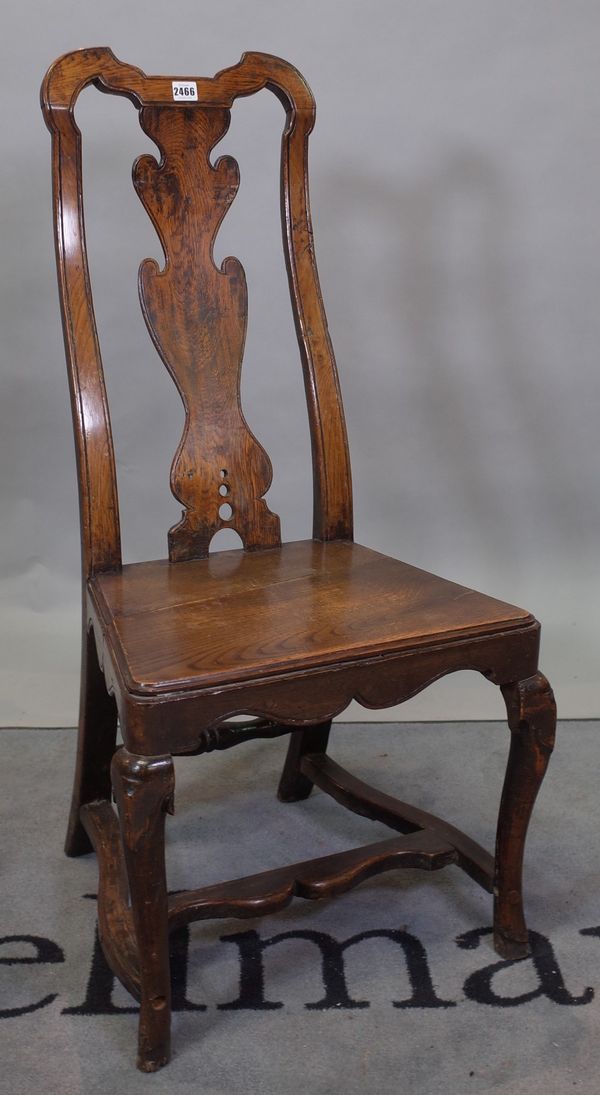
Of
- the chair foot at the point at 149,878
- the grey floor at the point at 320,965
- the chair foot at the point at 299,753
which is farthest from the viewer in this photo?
the chair foot at the point at 299,753

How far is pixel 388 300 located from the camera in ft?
9.52

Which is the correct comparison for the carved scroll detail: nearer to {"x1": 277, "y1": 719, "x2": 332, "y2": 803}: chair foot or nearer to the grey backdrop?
{"x1": 277, "y1": 719, "x2": 332, "y2": 803}: chair foot

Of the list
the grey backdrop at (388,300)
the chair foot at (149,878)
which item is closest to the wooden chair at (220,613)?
the chair foot at (149,878)

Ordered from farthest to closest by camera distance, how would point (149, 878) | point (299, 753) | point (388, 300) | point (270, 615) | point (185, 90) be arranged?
point (388, 300)
point (299, 753)
point (185, 90)
point (270, 615)
point (149, 878)

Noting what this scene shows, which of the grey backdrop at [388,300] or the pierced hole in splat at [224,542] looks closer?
the grey backdrop at [388,300]

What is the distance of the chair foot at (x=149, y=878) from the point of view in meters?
1.44

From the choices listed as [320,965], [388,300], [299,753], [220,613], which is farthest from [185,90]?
[320,965]

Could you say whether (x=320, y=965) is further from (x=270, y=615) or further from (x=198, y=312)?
(x=198, y=312)

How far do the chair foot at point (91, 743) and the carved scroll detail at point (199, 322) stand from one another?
240 millimetres

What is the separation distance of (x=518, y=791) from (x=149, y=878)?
0.56 m

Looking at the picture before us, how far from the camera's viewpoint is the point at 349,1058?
156cm

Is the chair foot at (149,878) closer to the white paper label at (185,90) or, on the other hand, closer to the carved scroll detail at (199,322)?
the carved scroll detail at (199,322)

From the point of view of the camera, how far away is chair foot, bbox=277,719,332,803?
224 cm

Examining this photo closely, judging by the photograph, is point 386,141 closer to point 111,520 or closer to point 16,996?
point 111,520
